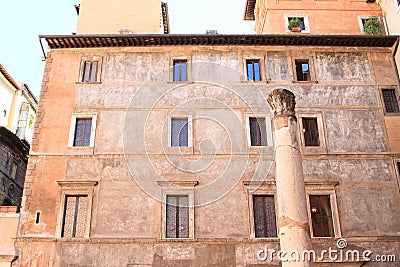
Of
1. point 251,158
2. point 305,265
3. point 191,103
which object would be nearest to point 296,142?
point 305,265

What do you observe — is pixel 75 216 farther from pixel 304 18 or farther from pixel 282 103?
pixel 304 18

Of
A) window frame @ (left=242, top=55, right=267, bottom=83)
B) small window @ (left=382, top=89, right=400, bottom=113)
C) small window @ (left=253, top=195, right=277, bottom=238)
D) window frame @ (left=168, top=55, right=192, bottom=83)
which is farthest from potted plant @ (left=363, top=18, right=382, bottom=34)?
small window @ (left=253, top=195, right=277, bottom=238)

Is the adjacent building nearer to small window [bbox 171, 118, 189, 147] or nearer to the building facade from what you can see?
small window [bbox 171, 118, 189, 147]

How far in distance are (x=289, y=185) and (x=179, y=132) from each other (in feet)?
24.7

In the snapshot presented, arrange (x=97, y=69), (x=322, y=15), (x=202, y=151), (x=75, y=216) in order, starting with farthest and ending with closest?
(x=322, y=15)
(x=97, y=69)
(x=202, y=151)
(x=75, y=216)

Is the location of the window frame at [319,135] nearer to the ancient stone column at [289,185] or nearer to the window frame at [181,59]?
the window frame at [181,59]

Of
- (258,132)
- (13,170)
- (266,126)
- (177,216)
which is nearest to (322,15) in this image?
(266,126)

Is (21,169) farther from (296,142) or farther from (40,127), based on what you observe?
(296,142)

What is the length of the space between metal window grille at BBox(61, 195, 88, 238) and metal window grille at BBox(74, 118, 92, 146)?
195 cm

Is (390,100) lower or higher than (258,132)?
higher

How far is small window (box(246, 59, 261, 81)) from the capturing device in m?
17.2

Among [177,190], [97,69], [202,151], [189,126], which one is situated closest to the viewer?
[177,190]

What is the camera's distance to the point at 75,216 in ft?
49.0

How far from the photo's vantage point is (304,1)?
20.4 meters
